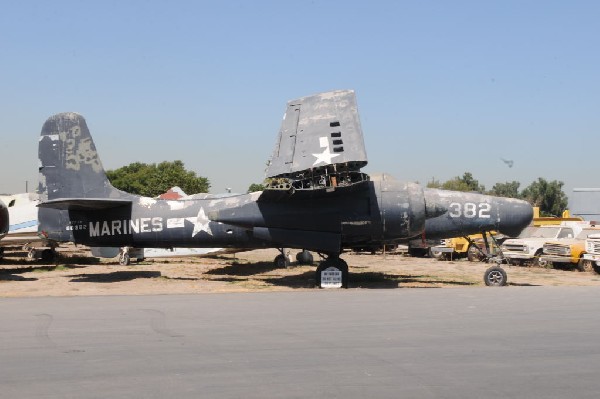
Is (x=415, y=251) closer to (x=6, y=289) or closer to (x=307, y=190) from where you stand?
(x=307, y=190)

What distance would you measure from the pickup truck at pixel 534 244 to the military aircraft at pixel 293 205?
8.93 meters

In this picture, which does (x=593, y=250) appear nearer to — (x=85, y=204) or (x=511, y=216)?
(x=511, y=216)

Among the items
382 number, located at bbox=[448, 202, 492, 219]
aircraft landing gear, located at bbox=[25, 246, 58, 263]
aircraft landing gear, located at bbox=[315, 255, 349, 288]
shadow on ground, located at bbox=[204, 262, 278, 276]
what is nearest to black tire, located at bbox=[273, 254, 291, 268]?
shadow on ground, located at bbox=[204, 262, 278, 276]

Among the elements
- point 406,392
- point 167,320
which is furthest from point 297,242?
point 406,392

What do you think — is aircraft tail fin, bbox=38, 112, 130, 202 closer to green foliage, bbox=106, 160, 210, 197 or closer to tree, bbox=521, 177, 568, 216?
green foliage, bbox=106, 160, 210, 197

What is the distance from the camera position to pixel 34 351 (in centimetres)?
757

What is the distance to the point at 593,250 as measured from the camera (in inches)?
874

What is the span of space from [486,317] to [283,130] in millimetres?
8241

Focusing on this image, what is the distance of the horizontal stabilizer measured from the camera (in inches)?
663

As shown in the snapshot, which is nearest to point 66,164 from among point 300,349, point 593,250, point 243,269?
point 243,269

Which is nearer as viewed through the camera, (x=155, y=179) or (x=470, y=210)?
(x=470, y=210)

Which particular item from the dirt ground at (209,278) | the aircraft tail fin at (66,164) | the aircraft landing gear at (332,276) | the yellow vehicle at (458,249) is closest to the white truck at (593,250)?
the dirt ground at (209,278)

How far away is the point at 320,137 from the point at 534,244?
1477cm

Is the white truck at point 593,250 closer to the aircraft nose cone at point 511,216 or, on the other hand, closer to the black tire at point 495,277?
the aircraft nose cone at point 511,216
